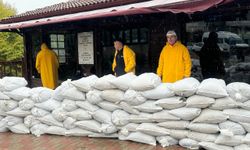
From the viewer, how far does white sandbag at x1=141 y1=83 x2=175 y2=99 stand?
197 inches

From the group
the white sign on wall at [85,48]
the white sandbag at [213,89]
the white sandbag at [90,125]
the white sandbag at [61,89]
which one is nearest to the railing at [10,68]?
the white sign on wall at [85,48]

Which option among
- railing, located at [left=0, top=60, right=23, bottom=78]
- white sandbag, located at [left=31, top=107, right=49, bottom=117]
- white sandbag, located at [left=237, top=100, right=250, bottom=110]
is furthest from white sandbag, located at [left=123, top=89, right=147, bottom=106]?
railing, located at [left=0, top=60, right=23, bottom=78]

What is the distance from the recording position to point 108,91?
5465 mm

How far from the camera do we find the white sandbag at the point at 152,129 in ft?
16.4

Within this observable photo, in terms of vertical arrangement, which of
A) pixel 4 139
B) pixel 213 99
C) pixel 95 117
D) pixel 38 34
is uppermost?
pixel 38 34

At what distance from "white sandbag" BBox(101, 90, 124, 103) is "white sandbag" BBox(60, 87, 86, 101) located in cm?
42

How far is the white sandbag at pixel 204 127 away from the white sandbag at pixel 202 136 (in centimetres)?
6

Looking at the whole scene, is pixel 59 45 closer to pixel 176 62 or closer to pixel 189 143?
pixel 176 62

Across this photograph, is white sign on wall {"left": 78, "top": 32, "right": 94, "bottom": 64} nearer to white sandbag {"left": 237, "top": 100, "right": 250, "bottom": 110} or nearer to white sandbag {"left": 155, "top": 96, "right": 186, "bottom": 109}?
white sandbag {"left": 155, "top": 96, "right": 186, "bottom": 109}

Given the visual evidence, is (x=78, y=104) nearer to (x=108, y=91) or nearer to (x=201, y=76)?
(x=108, y=91)

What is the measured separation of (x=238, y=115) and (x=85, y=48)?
572 cm

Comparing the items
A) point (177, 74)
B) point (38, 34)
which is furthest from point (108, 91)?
point (38, 34)

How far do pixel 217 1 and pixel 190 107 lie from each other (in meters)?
1.51

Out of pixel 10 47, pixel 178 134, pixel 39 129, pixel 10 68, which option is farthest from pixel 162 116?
pixel 10 47
